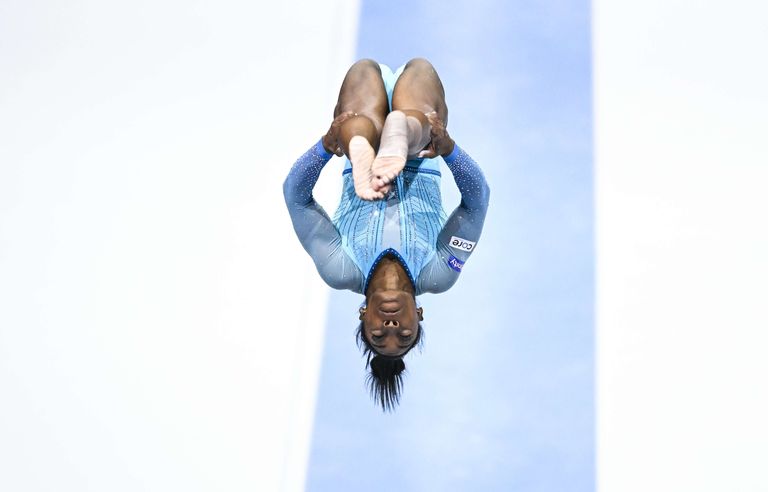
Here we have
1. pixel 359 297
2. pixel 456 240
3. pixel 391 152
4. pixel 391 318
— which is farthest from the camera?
pixel 359 297

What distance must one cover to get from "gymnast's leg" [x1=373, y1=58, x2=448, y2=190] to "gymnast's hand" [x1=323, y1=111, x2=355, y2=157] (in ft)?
0.35

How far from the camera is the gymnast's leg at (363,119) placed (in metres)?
1.88

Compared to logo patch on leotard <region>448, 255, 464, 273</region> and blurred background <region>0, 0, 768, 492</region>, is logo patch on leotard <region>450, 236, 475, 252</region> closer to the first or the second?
logo patch on leotard <region>448, 255, 464, 273</region>

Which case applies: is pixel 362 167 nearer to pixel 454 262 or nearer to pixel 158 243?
pixel 454 262

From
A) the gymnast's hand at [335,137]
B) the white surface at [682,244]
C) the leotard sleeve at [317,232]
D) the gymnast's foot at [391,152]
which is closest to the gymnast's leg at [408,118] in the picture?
the gymnast's foot at [391,152]

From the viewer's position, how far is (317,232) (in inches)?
91.0

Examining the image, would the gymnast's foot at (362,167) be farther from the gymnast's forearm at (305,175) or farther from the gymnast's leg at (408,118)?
the gymnast's forearm at (305,175)

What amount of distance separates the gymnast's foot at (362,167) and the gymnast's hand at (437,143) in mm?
176

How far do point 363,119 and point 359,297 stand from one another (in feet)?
3.17

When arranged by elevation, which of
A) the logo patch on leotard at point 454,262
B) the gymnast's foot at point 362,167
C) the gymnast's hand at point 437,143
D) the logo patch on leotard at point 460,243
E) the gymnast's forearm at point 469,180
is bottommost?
the gymnast's foot at point 362,167

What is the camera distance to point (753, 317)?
2.85 meters

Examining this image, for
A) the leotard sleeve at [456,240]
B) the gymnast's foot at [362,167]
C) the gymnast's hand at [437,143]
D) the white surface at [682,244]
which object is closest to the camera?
the gymnast's foot at [362,167]

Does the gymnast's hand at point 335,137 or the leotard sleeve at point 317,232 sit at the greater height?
the gymnast's hand at point 335,137

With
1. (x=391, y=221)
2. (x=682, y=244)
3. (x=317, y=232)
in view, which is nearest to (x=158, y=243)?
(x=317, y=232)
